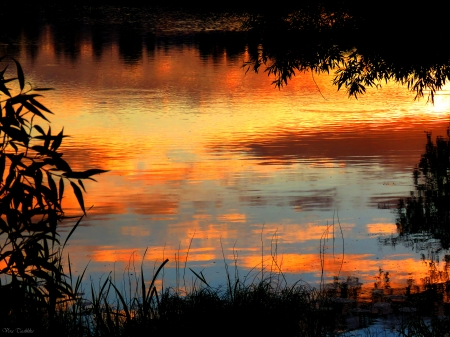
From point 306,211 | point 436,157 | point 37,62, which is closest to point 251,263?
point 306,211

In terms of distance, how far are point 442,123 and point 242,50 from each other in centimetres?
2156

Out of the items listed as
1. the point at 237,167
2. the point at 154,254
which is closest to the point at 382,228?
the point at 154,254

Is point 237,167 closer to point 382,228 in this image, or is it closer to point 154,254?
point 382,228

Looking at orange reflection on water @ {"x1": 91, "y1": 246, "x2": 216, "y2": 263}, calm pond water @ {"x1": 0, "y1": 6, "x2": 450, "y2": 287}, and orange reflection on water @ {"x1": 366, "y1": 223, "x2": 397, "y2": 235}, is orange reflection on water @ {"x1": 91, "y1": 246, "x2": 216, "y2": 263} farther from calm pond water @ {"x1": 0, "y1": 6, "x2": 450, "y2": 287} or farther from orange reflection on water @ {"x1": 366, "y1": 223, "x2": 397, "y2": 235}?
orange reflection on water @ {"x1": 366, "y1": 223, "x2": 397, "y2": 235}

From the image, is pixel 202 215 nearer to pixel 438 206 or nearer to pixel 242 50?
pixel 438 206

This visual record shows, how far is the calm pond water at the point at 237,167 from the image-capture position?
34.0 feet

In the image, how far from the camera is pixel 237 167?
15.7 meters

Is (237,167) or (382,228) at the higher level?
(382,228)

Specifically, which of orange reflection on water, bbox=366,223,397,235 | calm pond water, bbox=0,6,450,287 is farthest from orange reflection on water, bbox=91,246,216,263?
orange reflection on water, bbox=366,223,397,235

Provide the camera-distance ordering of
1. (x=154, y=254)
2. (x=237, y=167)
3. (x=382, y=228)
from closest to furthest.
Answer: (x=154, y=254) → (x=382, y=228) → (x=237, y=167)

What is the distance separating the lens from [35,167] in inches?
225

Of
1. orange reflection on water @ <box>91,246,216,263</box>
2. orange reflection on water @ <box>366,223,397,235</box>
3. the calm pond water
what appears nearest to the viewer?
orange reflection on water @ <box>91,246,216,263</box>

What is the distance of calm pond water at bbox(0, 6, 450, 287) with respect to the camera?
10.4 m

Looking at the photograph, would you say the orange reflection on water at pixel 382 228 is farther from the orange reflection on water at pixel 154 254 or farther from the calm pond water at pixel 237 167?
the orange reflection on water at pixel 154 254
